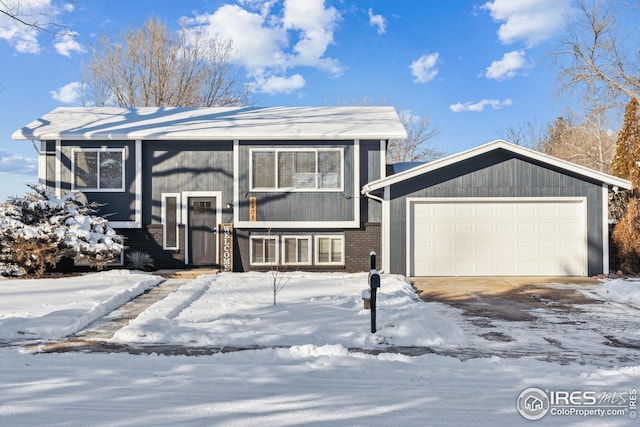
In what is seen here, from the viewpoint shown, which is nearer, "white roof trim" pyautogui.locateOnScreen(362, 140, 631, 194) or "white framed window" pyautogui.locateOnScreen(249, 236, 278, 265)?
"white roof trim" pyautogui.locateOnScreen(362, 140, 631, 194)

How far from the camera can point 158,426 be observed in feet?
11.0

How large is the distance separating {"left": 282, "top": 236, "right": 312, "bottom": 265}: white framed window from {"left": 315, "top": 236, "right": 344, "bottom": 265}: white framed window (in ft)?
0.89

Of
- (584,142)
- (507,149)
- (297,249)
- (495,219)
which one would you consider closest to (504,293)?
(495,219)

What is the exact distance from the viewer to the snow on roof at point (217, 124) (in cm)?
1258

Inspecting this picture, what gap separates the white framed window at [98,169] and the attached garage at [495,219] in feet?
23.8

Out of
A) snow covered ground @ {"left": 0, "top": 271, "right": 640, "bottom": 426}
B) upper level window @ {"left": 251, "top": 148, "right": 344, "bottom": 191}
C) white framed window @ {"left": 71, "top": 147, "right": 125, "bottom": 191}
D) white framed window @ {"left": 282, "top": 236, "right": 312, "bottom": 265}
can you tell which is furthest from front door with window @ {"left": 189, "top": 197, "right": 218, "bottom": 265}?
snow covered ground @ {"left": 0, "top": 271, "right": 640, "bottom": 426}

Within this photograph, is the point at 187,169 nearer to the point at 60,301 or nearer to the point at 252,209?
the point at 252,209

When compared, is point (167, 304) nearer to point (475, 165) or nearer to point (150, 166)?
point (150, 166)

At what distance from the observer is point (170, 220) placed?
1293 centimetres

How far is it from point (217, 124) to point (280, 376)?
10.8 m

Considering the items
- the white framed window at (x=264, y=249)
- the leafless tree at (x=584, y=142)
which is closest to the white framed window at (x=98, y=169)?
the white framed window at (x=264, y=249)

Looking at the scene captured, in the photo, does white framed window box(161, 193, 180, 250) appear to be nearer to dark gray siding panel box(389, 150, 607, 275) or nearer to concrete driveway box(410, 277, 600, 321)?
dark gray siding panel box(389, 150, 607, 275)

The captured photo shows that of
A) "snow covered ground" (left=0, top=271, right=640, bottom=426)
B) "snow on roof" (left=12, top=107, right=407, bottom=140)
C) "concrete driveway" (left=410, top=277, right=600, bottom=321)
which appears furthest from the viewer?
"snow on roof" (left=12, top=107, right=407, bottom=140)

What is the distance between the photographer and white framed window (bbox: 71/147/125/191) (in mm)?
12820
